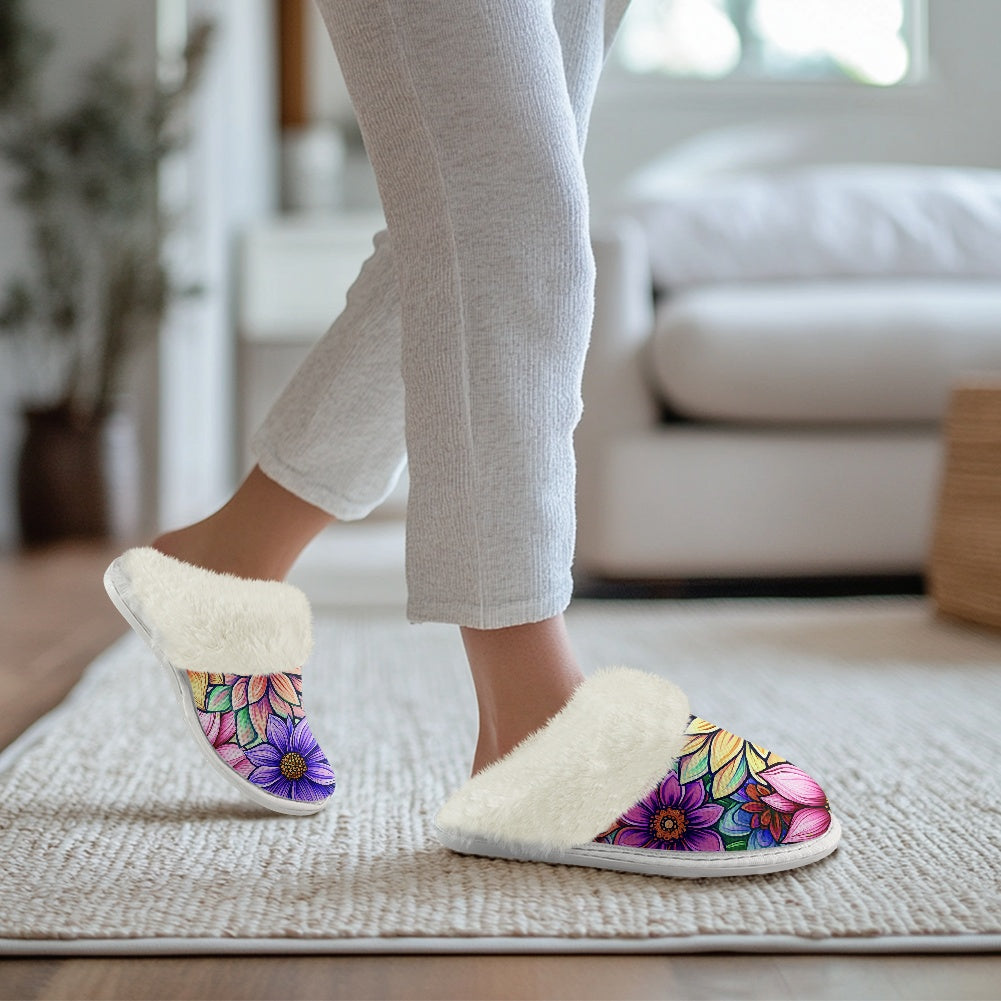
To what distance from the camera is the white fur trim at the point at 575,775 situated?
603 mm

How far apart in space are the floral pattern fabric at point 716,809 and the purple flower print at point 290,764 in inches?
7.7

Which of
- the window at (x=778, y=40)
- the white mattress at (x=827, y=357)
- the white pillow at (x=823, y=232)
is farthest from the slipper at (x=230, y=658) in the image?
the window at (x=778, y=40)

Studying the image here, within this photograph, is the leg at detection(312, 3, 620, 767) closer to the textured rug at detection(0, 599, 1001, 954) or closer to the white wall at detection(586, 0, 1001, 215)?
the textured rug at detection(0, 599, 1001, 954)

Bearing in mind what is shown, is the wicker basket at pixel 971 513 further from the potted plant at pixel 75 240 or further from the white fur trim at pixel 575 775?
the potted plant at pixel 75 240

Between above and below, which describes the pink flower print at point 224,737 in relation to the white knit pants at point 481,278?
below

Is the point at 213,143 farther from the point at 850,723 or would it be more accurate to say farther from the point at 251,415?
the point at 850,723

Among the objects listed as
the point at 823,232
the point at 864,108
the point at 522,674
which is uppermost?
the point at 864,108

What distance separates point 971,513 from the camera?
146 centimetres

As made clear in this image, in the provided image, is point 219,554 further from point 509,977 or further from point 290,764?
point 509,977

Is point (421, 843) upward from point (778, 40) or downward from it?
downward

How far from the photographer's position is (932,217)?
6.94 feet

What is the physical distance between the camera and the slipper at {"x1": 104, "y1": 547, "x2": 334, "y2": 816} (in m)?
0.68

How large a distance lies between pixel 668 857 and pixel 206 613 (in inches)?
11.3

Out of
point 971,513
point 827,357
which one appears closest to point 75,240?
point 827,357
